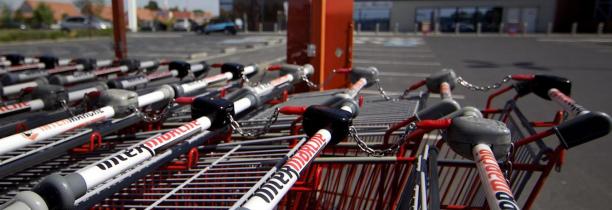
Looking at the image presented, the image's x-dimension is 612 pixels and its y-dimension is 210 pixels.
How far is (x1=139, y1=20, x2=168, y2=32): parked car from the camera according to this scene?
38.5 m

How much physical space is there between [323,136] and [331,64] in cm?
349

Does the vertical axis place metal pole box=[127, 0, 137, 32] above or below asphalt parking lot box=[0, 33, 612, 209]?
above

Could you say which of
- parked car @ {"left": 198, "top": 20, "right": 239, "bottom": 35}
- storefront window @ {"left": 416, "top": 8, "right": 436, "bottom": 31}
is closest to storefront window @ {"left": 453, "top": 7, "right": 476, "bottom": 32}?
storefront window @ {"left": 416, "top": 8, "right": 436, "bottom": 31}

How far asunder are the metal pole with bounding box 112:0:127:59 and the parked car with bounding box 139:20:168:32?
34437 mm

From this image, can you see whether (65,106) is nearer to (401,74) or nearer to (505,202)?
(505,202)

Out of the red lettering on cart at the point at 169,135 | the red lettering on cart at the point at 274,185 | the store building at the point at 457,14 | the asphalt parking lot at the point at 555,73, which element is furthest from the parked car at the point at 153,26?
the red lettering on cart at the point at 274,185

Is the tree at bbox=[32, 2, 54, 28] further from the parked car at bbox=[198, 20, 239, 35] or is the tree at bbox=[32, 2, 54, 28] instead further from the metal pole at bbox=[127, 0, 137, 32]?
the metal pole at bbox=[127, 0, 137, 32]

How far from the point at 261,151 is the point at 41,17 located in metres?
40.6

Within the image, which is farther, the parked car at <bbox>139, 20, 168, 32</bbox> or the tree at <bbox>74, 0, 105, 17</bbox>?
the parked car at <bbox>139, 20, 168, 32</bbox>

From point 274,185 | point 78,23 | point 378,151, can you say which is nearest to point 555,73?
point 378,151

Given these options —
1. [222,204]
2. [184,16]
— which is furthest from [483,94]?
[184,16]

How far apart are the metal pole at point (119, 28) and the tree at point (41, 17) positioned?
116 ft

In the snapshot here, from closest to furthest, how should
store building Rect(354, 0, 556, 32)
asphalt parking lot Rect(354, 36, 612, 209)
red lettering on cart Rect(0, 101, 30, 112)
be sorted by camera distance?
red lettering on cart Rect(0, 101, 30, 112), asphalt parking lot Rect(354, 36, 612, 209), store building Rect(354, 0, 556, 32)

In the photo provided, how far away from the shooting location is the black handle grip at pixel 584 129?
178 centimetres
